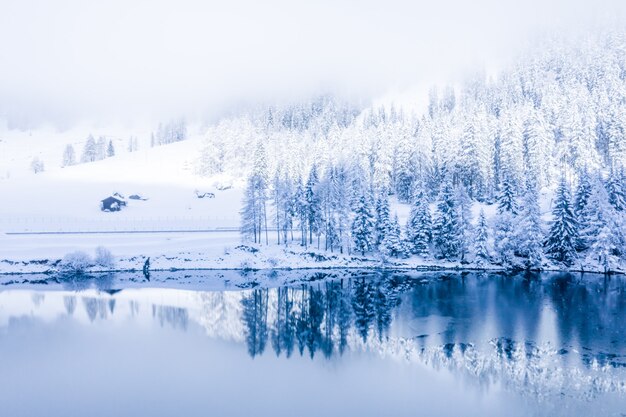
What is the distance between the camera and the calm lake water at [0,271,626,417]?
74.2 feet

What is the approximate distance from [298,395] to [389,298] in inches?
956

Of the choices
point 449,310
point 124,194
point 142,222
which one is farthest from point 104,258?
point 124,194

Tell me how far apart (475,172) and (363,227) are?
1420 inches

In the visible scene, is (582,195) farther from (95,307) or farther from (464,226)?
(95,307)

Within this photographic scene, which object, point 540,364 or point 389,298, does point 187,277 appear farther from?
point 540,364

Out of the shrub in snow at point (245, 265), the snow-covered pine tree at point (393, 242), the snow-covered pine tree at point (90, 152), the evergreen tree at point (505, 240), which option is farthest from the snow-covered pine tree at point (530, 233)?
the snow-covered pine tree at point (90, 152)

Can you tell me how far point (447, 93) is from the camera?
166 meters

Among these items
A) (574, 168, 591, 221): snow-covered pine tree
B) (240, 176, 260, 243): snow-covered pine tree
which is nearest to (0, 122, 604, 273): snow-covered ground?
(240, 176, 260, 243): snow-covered pine tree

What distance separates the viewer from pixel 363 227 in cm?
6738

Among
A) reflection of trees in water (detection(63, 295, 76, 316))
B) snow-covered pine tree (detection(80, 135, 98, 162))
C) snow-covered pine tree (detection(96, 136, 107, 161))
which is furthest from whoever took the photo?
snow-covered pine tree (detection(96, 136, 107, 161))

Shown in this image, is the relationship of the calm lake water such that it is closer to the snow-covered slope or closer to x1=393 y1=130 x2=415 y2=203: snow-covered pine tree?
the snow-covered slope

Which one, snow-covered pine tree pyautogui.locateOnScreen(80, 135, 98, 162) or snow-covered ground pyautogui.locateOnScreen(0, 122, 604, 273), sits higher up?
snow-covered pine tree pyautogui.locateOnScreen(80, 135, 98, 162)

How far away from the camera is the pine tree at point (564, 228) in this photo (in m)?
60.9

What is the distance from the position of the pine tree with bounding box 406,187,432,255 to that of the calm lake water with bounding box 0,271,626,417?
1543 cm
